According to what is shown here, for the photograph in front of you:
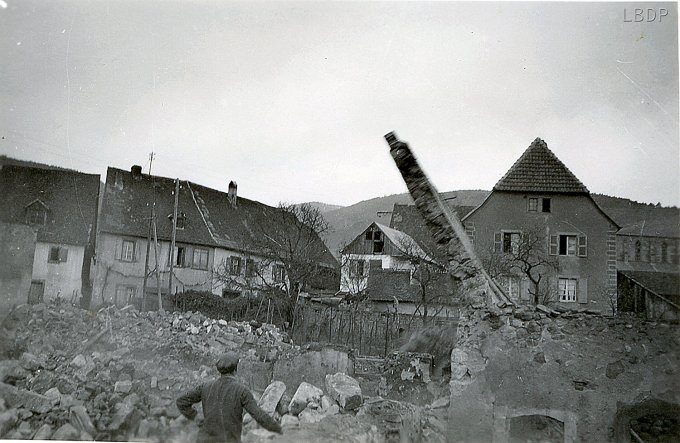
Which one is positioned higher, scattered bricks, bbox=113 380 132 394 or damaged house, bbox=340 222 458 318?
damaged house, bbox=340 222 458 318

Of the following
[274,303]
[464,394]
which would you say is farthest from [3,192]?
[464,394]

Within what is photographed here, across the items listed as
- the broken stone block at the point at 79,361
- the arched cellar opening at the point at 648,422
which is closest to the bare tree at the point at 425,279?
the arched cellar opening at the point at 648,422

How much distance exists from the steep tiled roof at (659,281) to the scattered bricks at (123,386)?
5384 mm

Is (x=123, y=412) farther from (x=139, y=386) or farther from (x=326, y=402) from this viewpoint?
(x=326, y=402)

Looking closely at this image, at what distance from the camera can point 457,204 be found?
5.41 m

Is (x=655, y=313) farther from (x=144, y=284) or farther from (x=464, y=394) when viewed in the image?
(x=144, y=284)

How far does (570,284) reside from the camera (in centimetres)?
531

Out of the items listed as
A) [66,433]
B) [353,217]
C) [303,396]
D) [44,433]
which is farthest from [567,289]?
[44,433]

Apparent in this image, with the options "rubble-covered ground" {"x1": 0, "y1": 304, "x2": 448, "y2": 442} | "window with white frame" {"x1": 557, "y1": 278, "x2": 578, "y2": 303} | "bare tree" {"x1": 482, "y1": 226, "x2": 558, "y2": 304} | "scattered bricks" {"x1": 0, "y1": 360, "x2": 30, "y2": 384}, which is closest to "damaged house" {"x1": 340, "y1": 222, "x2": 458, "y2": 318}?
"bare tree" {"x1": 482, "y1": 226, "x2": 558, "y2": 304}

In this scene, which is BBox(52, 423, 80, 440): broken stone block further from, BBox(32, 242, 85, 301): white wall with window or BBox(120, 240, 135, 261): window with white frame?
BBox(120, 240, 135, 261): window with white frame

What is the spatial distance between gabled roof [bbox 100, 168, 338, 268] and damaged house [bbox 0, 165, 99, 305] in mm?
324

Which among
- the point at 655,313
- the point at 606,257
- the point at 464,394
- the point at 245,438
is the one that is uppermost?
the point at 606,257

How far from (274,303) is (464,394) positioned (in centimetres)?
245

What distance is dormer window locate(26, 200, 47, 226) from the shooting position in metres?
5.52
